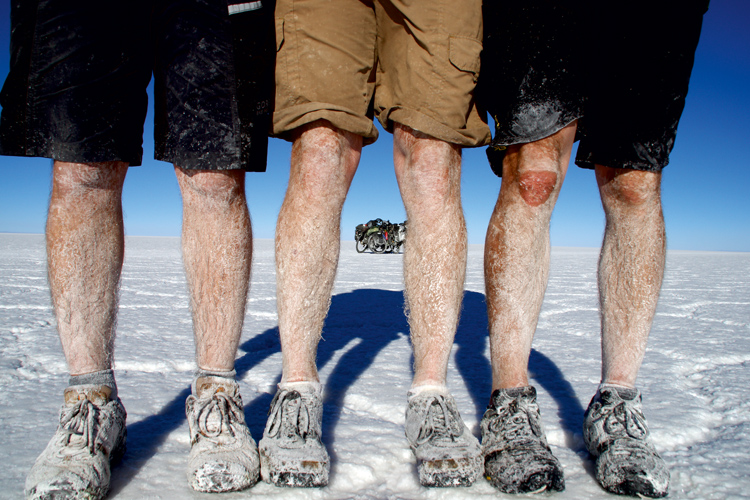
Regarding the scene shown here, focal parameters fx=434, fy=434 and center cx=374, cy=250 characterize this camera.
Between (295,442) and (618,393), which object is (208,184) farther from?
(618,393)

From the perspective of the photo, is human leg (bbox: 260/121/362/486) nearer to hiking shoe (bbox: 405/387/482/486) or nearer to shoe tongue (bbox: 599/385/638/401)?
hiking shoe (bbox: 405/387/482/486)

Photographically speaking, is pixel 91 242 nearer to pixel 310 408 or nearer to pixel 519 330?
pixel 310 408

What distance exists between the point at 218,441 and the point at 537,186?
997mm

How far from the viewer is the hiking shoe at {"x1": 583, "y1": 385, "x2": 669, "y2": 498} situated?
901 millimetres

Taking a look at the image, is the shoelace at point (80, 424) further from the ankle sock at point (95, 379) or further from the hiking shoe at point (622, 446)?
the hiking shoe at point (622, 446)

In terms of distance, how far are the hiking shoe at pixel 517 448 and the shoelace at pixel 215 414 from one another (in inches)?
23.6

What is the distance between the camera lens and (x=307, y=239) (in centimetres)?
112

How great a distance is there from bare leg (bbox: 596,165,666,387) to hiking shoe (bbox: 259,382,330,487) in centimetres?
80

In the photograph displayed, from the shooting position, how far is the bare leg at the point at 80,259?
1069mm

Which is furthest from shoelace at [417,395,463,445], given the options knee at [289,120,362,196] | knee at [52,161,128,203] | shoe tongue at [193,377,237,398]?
knee at [52,161,128,203]

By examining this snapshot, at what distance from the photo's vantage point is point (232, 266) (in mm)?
1171

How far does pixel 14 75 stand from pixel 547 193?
1366mm

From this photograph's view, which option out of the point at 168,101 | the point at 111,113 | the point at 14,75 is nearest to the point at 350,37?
the point at 168,101

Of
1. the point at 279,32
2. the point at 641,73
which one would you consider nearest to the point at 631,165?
the point at 641,73
